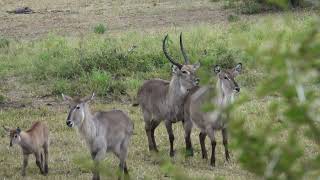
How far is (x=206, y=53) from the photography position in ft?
47.0

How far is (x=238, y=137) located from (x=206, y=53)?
40.7 feet

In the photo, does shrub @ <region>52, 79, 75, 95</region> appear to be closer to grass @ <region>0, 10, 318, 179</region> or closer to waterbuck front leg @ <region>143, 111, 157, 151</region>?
grass @ <region>0, 10, 318, 179</region>

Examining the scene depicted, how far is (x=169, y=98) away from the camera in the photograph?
9297 millimetres

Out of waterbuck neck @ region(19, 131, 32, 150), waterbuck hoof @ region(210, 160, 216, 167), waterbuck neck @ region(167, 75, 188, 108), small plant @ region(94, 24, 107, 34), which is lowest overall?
small plant @ region(94, 24, 107, 34)

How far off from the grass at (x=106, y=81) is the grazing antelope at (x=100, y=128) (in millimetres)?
294

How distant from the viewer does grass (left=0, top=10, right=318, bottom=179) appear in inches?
336

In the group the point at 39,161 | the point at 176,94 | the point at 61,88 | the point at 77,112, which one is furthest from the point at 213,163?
the point at 61,88

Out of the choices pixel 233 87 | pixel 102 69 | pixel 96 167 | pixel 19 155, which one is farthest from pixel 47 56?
pixel 96 167

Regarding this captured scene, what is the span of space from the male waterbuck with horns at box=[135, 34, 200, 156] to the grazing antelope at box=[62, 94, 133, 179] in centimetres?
149

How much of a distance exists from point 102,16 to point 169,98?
1446cm

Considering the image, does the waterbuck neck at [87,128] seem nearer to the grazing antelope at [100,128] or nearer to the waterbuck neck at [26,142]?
the grazing antelope at [100,128]

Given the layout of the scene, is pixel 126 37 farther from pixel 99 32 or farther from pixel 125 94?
pixel 125 94

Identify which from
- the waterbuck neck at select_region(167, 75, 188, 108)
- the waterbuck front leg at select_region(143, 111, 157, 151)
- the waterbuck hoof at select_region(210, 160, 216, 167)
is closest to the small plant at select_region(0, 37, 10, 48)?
the waterbuck front leg at select_region(143, 111, 157, 151)

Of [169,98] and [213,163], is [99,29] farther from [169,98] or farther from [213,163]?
[213,163]
